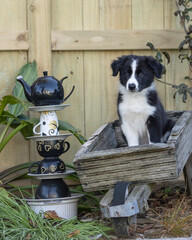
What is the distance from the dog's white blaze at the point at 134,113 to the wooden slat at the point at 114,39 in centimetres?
83

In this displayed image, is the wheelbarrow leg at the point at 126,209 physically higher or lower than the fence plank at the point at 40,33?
lower

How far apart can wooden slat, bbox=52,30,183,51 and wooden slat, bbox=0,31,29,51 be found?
29 centimetres

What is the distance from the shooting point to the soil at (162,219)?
328 centimetres

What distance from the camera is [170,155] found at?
3.31 meters

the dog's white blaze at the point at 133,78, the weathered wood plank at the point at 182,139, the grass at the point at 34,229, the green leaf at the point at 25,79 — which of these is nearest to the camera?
the grass at the point at 34,229

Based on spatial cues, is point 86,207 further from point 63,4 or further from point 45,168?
point 63,4

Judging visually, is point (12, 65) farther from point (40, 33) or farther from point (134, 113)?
point (134, 113)

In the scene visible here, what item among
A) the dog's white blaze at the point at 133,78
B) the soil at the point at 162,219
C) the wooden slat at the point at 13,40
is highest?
the wooden slat at the point at 13,40

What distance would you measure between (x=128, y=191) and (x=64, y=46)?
76.6 inches

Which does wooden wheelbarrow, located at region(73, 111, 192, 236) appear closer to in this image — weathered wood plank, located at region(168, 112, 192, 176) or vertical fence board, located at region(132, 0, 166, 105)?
weathered wood plank, located at region(168, 112, 192, 176)

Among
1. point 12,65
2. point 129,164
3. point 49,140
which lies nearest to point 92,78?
point 12,65

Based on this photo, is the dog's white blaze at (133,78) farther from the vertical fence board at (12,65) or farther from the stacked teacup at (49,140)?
the vertical fence board at (12,65)

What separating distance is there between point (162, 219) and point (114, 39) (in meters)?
2.18

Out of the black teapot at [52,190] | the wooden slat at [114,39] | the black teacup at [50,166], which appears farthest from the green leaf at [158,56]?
the black teapot at [52,190]
